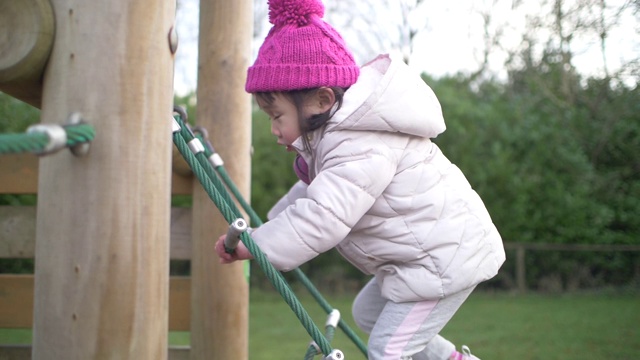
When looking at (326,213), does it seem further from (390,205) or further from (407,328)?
(407,328)

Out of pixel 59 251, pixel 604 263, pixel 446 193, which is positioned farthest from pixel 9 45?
pixel 604 263

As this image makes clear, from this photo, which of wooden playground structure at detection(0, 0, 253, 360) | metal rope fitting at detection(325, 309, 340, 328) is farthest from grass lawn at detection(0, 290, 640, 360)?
wooden playground structure at detection(0, 0, 253, 360)

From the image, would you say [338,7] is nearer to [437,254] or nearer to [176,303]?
[176,303]

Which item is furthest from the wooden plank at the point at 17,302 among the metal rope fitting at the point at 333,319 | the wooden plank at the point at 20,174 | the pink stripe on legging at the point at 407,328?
the pink stripe on legging at the point at 407,328

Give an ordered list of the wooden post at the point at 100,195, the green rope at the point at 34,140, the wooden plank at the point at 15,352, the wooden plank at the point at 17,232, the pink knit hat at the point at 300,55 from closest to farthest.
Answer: the green rope at the point at 34,140 → the wooden post at the point at 100,195 → the pink knit hat at the point at 300,55 → the wooden plank at the point at 15,352 → the wooden plank at the point at 17,232

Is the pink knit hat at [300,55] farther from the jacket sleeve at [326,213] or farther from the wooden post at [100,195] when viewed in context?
the wooden post at [100,195]

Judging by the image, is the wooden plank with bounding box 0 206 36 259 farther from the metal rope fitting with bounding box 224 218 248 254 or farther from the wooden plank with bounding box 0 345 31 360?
the metal rope fitting with bounding box 224 218 248 254

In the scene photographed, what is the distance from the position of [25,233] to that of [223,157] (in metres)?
0.94

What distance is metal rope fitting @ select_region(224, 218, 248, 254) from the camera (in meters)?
1.92

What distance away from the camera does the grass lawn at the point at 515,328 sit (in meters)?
4.91

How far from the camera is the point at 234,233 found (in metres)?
1.93

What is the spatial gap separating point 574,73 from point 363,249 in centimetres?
793

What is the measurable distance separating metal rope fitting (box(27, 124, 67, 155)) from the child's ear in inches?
32.9

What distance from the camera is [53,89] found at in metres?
1.71
